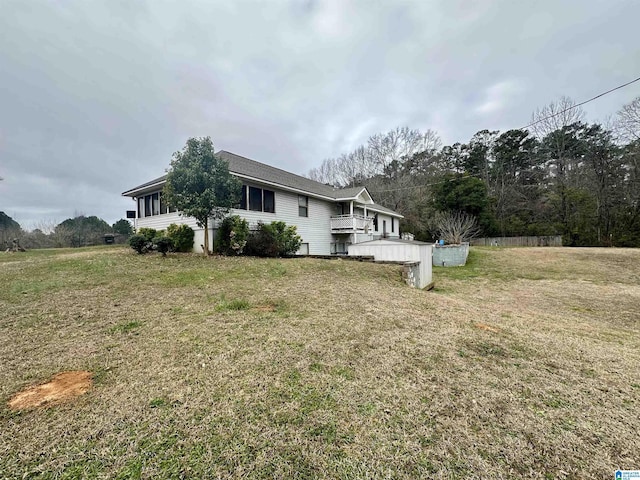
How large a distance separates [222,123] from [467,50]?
15.4 meters

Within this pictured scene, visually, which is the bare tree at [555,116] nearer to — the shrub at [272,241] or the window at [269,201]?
the window at [269,201]

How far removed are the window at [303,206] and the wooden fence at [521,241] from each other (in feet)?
71.5

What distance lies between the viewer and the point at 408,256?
10.1 meters

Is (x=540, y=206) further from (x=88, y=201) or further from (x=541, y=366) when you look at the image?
(x=88, y=201)

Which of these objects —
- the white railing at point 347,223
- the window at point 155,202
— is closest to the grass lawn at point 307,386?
the window at point 155,202

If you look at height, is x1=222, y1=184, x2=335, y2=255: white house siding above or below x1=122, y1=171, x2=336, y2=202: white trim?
below

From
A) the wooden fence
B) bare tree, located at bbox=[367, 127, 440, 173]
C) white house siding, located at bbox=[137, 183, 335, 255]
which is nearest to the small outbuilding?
white house siding, located at bbox=[137, 183, 335, 255]

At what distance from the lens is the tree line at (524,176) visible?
76.2 feet

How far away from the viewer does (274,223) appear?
12.6m

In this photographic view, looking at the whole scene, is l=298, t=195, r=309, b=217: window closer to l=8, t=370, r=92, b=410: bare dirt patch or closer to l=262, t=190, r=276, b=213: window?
l=262, t=190, r=276, b=213: window

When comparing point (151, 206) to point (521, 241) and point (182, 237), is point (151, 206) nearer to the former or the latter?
point (182, 237)

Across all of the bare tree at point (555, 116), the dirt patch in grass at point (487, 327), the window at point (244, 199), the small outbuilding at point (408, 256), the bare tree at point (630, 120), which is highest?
the bare tree at point (555, 116)

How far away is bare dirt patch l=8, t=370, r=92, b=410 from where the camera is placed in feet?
7.45

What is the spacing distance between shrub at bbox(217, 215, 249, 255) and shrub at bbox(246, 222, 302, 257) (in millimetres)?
424
